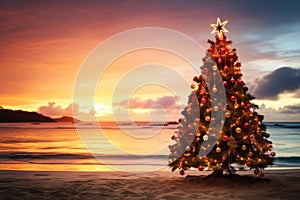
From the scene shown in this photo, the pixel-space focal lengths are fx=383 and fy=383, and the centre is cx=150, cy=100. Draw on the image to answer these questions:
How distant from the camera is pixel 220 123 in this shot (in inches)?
398

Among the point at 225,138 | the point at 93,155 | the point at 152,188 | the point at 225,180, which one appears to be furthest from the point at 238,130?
the point at 93,155

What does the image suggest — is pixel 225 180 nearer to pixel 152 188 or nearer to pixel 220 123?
pixel 220 123

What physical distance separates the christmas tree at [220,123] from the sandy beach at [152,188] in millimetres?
490

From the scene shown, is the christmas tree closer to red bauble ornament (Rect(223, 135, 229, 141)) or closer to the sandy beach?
red bauble ornament (Rect(223, 135, 229, 141))

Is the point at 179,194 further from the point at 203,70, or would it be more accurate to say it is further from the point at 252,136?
the point at 203,70

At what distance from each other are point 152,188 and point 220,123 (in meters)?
2.45

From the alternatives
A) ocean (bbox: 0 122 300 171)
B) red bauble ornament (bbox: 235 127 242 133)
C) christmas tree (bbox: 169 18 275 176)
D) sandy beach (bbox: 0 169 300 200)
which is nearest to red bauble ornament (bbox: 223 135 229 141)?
christmas tree (bbox: 169 18 275 176)

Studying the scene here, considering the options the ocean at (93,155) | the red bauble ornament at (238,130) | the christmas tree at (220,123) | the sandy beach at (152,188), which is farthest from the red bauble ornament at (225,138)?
the ocean at (93,155)

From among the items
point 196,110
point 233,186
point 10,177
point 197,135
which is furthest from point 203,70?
point 10,177

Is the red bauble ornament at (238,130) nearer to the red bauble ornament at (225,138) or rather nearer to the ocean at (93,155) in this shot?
the red bauble ornament at (225,138)

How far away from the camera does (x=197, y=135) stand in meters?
10.3

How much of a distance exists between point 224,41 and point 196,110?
2098 mm

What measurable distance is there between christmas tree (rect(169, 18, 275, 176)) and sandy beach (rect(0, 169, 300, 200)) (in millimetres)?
490

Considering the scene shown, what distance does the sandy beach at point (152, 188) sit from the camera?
8.69 metres
